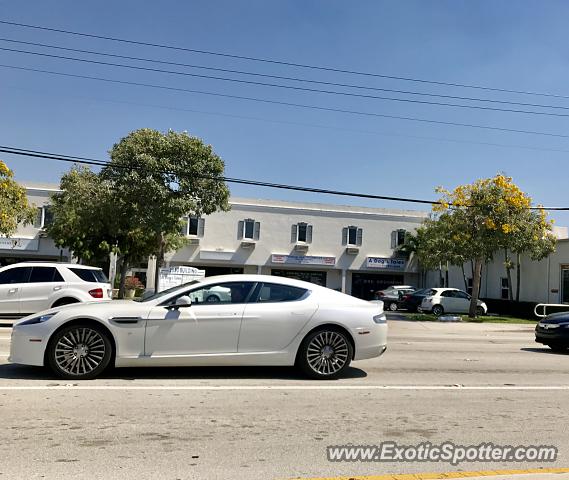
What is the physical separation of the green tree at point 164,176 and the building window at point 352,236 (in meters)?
18.8

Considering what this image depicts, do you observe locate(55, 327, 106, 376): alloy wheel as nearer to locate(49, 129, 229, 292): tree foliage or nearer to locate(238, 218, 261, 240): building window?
locate(49, 129, 229, 292): tree foliage

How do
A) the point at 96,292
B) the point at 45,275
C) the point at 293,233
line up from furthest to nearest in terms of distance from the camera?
1. the point at 293,233
2. the point at 96,292
3. the point at 45,275

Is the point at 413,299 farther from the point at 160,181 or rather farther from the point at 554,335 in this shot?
the point at 554,335

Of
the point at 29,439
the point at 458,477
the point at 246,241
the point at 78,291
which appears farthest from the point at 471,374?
the point at 246,241

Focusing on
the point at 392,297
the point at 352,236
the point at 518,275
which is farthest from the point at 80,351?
the point at 352,236

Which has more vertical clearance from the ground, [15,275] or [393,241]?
[393,241]

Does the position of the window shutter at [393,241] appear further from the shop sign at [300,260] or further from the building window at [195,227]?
the building window at [195,227]

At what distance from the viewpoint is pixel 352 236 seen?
45.2 m

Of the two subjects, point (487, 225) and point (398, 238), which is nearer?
point (487, 225)

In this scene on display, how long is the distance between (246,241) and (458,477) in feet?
127

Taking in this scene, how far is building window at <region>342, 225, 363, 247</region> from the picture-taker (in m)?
45.1

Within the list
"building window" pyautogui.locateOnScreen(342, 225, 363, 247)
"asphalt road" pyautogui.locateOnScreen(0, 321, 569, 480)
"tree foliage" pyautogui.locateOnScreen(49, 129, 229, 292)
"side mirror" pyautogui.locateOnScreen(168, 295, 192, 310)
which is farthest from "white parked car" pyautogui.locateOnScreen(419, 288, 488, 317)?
"side mirror" pyautogui.locateOnScreen(168, 295, 192, 310)

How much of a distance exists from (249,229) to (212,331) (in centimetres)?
3582

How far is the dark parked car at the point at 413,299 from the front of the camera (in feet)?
99.8
